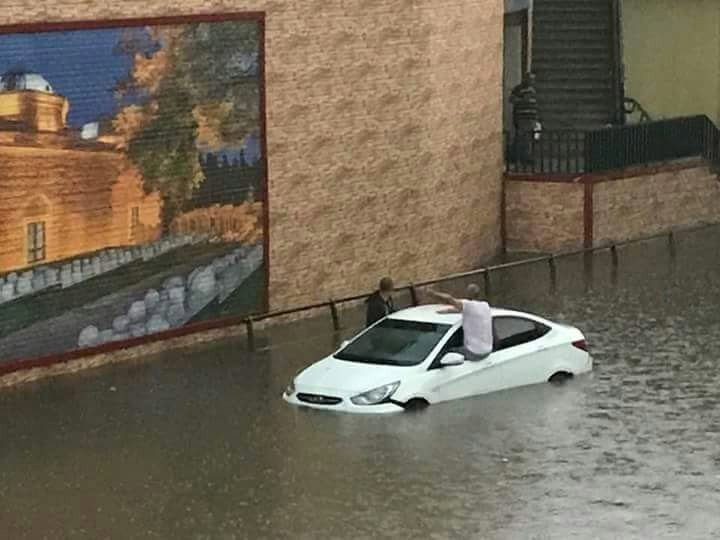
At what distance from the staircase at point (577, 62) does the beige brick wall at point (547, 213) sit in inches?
180

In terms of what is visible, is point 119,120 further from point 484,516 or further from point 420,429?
point 484,516

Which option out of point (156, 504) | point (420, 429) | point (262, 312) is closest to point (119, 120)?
point (262, 312)

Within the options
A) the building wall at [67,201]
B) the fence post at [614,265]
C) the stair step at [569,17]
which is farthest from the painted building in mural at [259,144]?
the stair step at [569,17]

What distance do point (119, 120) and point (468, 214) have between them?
10.1m

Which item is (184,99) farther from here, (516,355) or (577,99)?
(577,99)

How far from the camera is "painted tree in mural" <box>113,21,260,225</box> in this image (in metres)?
28.5

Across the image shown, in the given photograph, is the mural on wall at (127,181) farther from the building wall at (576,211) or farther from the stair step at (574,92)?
the stair step at (574,92)

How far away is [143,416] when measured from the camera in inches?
980

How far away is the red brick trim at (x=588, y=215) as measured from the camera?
127 ft

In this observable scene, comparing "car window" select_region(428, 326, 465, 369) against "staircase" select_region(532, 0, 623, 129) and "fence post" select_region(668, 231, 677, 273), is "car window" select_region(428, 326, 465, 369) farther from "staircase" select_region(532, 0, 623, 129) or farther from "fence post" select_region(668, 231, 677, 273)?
"staircase" select_region(532, 0, 623, 129)

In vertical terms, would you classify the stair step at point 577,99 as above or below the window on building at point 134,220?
above

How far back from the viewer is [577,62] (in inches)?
1762

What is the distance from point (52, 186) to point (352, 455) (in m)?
6.68

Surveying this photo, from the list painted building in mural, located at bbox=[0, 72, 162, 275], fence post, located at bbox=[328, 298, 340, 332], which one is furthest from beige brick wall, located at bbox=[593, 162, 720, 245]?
painted building in mural, located at bbox=[0, 72, 162, 275]
